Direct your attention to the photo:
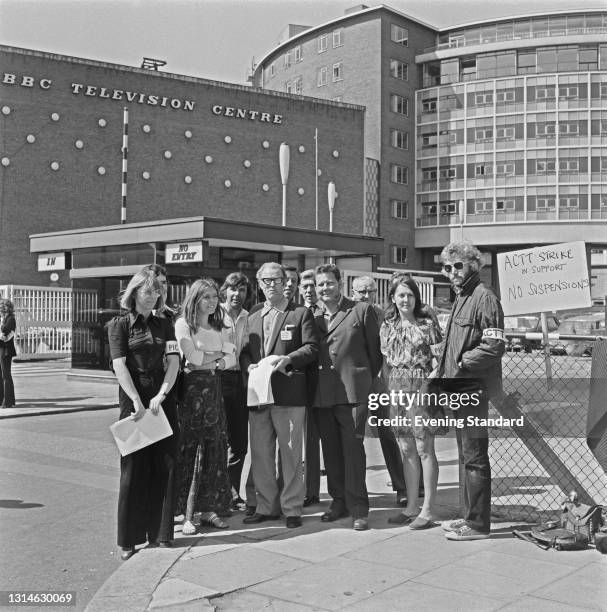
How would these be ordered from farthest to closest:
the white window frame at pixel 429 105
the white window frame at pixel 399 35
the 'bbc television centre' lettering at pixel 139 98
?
the white window frame at pixel 429 105 < the white window frame at pixel 399 35 < the 'bbc television centre' lettering at pixel 139 98

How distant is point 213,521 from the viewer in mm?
5844

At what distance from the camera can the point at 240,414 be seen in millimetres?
6555

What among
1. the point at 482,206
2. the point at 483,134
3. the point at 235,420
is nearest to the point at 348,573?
the point at 235,420

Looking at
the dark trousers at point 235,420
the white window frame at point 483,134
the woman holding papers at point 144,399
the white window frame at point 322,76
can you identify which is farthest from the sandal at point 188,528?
the white window frame at point 322,76

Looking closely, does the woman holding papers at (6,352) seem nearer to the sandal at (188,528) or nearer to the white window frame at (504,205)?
the sandal at (188,528)

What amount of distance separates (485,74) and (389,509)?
2297 inches

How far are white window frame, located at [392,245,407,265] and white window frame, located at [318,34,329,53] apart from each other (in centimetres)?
1692

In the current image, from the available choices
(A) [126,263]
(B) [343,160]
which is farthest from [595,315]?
(A) [126,263]

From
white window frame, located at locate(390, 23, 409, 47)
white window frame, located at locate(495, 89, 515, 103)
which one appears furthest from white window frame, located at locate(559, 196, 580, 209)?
white window frame, located at locate(390, 23, 409, 47)

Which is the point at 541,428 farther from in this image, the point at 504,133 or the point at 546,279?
the point at 504,133

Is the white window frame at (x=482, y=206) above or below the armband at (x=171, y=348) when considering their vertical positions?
above

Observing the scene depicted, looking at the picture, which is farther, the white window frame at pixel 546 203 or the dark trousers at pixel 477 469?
the white window frame at pixel 546 203

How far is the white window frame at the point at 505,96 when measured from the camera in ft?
192

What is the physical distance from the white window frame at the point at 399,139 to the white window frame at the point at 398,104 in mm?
1437
